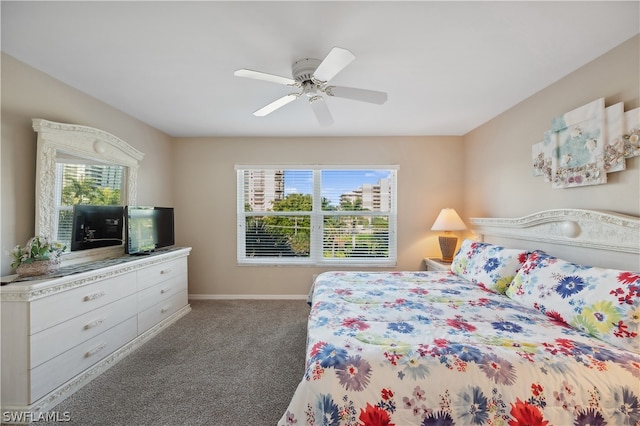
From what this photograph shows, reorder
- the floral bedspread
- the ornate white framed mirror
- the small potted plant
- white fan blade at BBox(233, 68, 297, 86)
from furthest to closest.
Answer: the ornate white framed mirror, the small potted plant, white fan blade at BBox(233, 68, 297, 86), the floral bedspread

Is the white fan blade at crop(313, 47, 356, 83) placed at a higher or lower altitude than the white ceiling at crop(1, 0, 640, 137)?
lower

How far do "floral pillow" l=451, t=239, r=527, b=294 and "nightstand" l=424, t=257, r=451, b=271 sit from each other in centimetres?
41

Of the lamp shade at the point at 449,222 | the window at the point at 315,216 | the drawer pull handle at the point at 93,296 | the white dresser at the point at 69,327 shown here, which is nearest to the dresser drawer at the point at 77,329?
the white dresser at the point at 69,327

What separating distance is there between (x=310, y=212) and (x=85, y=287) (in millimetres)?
2612

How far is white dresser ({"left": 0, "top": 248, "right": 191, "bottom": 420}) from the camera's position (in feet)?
5.40

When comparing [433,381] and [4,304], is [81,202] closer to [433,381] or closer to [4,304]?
[4,304]

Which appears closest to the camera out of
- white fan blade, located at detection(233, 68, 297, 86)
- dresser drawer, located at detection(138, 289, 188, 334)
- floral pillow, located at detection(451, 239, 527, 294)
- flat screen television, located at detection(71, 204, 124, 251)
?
white fan blade, located at detection(233, 68, 297, 86)

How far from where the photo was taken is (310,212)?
13.0 ft

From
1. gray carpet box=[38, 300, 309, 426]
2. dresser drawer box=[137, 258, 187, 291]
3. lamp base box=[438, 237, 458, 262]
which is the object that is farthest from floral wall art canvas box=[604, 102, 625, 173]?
dresser drawer box=[137, 258, 187, 291]

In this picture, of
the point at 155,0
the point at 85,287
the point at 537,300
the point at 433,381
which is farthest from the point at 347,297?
the point at 155,0

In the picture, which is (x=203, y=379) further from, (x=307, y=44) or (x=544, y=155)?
(x=544, y=155)

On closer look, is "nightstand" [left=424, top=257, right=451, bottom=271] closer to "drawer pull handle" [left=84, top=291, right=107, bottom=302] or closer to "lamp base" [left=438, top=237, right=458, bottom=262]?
"lamp base" [left=438, top=237, right=458, bottom=262]

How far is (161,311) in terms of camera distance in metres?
2.93

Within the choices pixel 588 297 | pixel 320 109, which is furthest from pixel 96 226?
pixel 588 297
